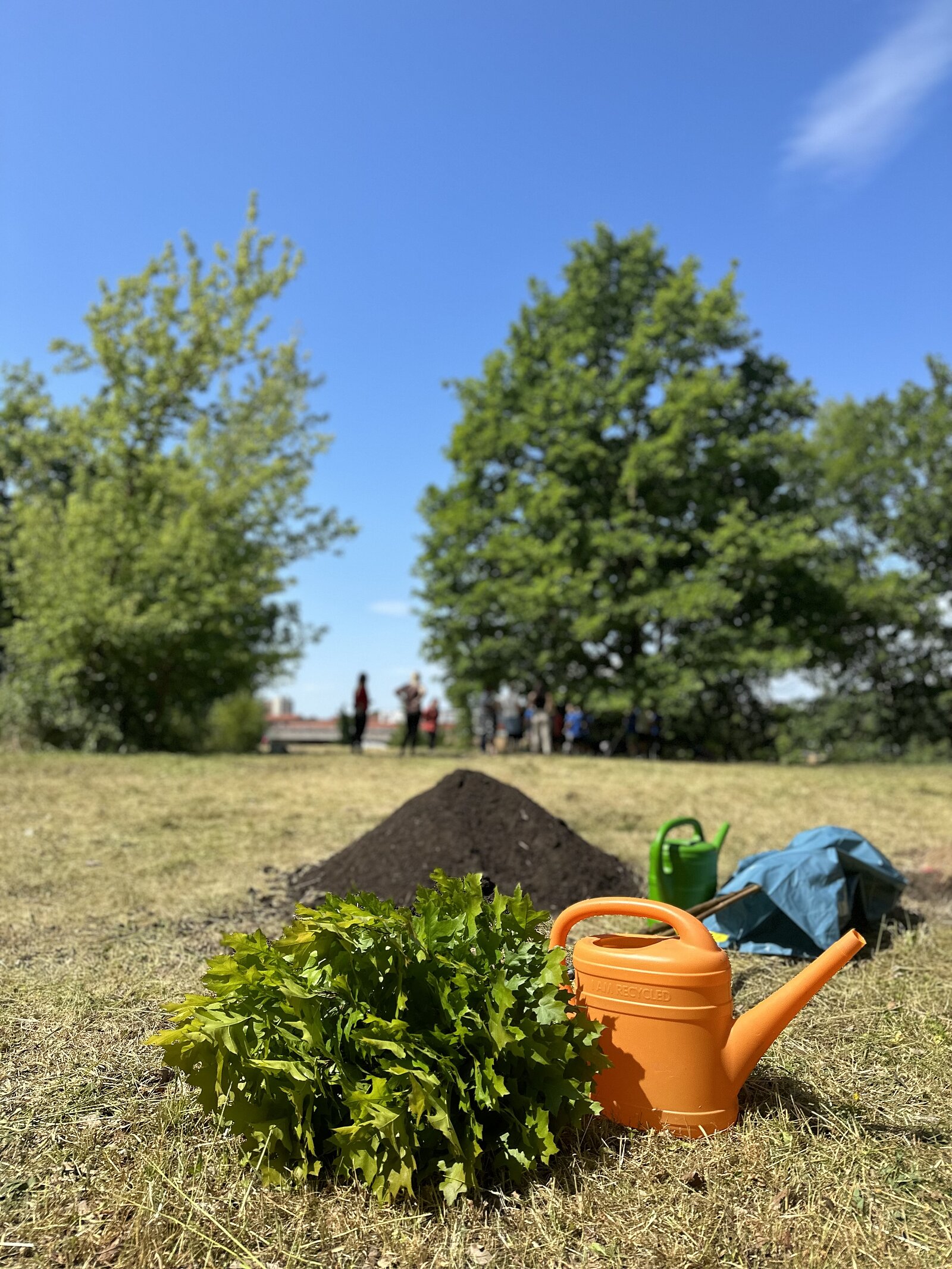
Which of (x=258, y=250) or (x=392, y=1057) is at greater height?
(x=258, y=250)

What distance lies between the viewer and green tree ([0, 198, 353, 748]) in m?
15.4

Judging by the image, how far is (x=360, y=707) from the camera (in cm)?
1631

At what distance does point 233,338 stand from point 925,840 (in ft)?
47.7

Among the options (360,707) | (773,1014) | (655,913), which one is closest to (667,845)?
(773,1014)

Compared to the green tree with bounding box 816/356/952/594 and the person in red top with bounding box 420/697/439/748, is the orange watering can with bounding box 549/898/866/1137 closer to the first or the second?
the person in red top with bounding box 420/697/439/748

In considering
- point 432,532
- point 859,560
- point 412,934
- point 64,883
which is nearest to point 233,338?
point 432,532

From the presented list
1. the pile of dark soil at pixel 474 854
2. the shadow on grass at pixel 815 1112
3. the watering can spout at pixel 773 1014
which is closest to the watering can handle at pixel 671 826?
the pile of dark soil at pixel 474 854

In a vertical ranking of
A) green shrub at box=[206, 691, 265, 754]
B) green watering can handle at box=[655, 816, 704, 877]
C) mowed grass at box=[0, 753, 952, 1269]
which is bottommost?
mowed grass at box=[0, 753, 952, 1269]

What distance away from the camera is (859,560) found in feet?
73.9

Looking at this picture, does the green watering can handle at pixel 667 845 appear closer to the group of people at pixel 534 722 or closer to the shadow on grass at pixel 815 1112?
the shadow on grass at pixel 815 1112

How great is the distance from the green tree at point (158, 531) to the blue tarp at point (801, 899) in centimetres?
1232

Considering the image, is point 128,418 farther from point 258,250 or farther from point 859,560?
point 859,560

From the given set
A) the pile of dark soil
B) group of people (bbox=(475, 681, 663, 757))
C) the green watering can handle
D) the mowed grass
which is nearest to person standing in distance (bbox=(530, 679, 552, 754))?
group of people (bbox=(475, 681, 663, 757))

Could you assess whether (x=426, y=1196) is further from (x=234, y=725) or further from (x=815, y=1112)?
(x=234, y=725)
